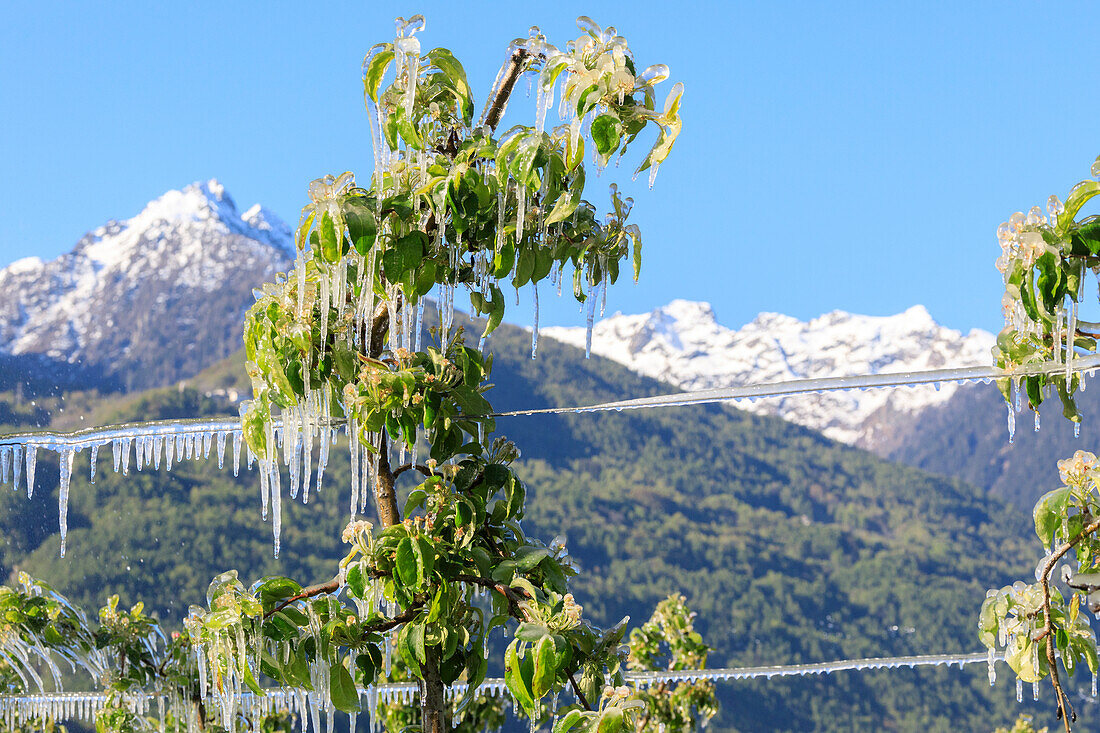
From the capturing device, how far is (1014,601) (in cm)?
152

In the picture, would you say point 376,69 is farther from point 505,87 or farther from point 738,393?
point 738,393

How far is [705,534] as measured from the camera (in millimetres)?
70125

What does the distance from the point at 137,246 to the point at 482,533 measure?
4855 inches

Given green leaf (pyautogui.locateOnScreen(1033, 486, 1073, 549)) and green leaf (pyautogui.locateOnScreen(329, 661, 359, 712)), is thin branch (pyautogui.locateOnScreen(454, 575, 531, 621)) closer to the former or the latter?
green leaf (pyautogui.locateOnScreen(329, 661, 359, 712))

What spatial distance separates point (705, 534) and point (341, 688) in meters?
70.3

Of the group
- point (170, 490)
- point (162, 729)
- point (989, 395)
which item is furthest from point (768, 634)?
point (989, 395)

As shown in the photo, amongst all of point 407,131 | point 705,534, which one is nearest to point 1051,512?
point 407,131

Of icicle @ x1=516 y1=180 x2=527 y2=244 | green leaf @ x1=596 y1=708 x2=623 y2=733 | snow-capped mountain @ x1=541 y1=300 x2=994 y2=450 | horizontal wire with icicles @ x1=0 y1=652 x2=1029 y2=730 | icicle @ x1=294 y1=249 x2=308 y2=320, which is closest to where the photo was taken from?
green leaf @ x1=596 y1=708 x2=623 y2=733

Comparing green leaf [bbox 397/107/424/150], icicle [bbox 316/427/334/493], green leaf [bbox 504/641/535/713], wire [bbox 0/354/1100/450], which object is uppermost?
green leaf [bbox 397/107/424/150]

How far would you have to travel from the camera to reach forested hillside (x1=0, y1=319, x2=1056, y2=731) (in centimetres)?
3788

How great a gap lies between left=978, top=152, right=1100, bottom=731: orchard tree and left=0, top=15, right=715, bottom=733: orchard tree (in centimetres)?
47

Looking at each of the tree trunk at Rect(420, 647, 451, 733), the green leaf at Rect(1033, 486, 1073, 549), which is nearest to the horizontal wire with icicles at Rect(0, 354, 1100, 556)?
the green leaf at Rect(1033, 486, 1073, 549)

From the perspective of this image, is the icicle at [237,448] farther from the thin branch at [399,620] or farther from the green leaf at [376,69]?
the green leaf at [376,69]

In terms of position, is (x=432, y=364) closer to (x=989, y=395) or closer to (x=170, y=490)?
(x=170, y=490)
